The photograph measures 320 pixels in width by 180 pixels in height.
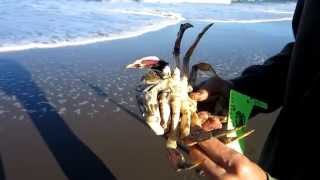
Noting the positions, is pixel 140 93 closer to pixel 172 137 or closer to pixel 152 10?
pixel 172 137

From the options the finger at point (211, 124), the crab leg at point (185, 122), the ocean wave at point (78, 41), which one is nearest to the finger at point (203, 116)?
the finger at point (211, 124)

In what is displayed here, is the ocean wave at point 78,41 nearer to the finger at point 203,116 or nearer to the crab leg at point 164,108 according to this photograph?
the finger at point 203,116

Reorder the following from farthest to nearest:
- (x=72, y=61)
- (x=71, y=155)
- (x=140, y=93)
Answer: (x=72, y=61) < (x=71, y=155) < (x=140, y=93)

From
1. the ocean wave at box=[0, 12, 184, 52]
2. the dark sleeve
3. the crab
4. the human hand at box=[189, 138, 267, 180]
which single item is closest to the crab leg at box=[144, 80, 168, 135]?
the crab

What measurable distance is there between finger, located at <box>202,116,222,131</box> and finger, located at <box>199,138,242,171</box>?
0.22 meters

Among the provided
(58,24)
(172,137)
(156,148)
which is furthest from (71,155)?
(58,24)

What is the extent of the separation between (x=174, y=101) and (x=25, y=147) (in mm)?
3354

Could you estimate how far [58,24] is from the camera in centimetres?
1124

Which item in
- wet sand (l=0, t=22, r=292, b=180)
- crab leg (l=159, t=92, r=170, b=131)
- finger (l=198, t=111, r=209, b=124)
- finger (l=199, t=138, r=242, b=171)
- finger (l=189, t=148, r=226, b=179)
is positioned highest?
crab leg (l=159, t=92, r=170, b=131)

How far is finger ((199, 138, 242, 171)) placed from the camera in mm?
1611

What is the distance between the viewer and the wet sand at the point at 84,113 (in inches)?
176

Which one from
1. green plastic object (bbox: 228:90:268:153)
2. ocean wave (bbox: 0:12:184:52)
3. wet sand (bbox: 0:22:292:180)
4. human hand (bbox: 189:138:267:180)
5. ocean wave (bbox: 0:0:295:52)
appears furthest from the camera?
ocean wave (bbox: 0:0:295:52)

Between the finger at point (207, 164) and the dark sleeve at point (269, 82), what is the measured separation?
1.80ft

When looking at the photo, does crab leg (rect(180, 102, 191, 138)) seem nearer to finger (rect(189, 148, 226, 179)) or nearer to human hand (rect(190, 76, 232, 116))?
finger (rect(189, 148, 226, 179))
